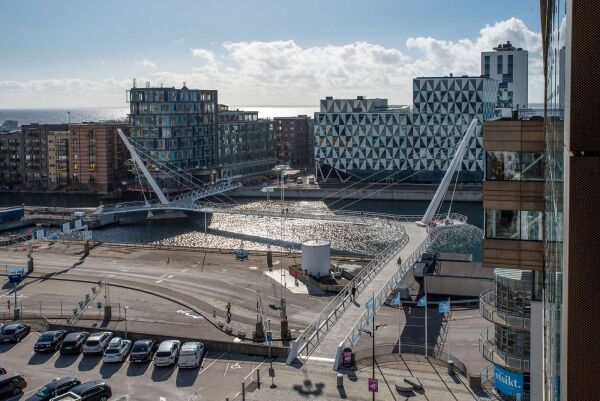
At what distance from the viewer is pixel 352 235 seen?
7012cm

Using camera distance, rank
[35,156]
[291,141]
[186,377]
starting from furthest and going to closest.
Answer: [291,141]
[35,156]
[186,377]

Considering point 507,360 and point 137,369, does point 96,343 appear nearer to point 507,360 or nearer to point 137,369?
point 137,369

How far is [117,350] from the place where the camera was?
29.1 m

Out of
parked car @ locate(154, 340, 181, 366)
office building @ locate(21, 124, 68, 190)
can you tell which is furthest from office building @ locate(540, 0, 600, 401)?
office building @ locate(21, 124, 68, 190)

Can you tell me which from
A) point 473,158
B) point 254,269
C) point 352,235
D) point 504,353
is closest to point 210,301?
point 254,269

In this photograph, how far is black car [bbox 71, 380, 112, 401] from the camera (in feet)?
79.3

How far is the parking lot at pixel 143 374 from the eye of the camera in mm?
25203

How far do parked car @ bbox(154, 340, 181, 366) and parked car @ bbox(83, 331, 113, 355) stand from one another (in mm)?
3056

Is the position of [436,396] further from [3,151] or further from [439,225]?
[3,151]

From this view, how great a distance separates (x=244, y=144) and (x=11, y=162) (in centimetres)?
4066

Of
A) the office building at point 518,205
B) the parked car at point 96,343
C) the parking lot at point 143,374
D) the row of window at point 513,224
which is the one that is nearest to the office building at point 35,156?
the parking lot at point 143,374

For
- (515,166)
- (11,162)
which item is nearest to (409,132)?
(11,162)

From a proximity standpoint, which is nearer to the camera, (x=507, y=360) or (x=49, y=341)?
(x=507, y=360)

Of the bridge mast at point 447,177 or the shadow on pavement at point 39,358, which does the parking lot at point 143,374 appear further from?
the bridge mast at point 447,177
